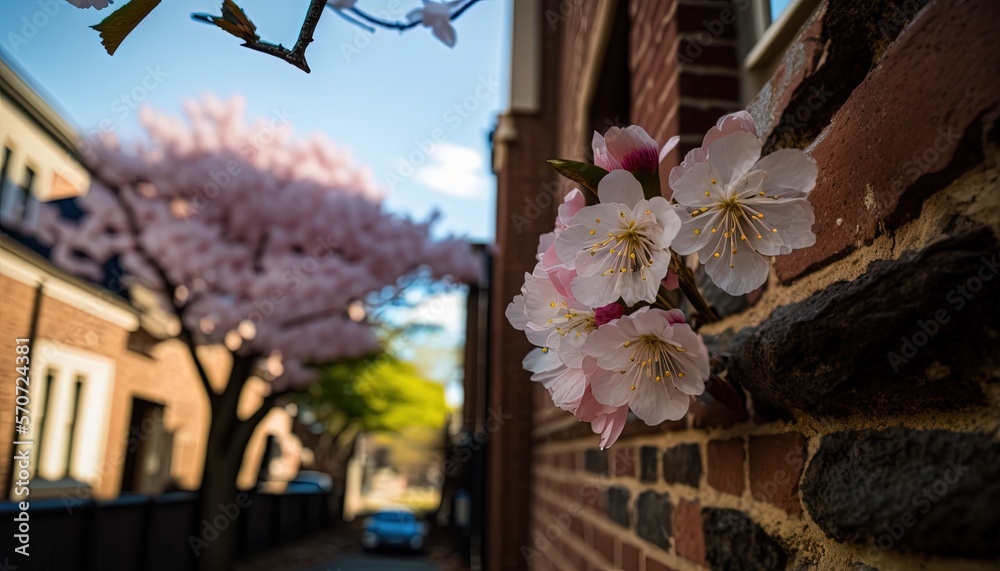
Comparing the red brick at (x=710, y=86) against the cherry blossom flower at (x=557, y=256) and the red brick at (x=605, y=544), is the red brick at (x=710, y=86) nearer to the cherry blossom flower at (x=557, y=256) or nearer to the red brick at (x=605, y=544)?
the cherry blossom flower at (x=557, y=256)

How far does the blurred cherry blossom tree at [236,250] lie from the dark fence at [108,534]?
0.45m

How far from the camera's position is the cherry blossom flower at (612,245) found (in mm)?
831

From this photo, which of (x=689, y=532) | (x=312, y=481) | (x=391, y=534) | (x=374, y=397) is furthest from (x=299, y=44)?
(x=374, y=397)

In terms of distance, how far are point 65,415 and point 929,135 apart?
538 inches

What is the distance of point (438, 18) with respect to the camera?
1.46 meters

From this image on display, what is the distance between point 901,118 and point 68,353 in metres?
13.7

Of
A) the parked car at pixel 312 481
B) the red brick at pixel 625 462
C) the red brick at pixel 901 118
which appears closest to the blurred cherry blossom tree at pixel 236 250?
the red brick at pixel 625 462


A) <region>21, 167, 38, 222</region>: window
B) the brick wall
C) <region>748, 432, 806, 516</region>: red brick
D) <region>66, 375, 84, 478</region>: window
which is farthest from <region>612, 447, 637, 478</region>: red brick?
<region>66, 375, 84, 478</region>: window

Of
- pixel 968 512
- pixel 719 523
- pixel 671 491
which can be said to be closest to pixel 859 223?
pixel 968 512

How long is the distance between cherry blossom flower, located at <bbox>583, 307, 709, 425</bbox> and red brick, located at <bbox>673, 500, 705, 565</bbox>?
58 cm

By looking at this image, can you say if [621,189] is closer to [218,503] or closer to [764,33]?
[764,33]

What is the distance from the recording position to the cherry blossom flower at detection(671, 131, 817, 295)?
0.77 metres

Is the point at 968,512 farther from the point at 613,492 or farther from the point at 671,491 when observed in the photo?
the point at 613,492

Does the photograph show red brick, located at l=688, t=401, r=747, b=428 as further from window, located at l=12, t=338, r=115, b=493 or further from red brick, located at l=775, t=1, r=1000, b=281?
window, located at l=12, t=338, r=115, b=493
